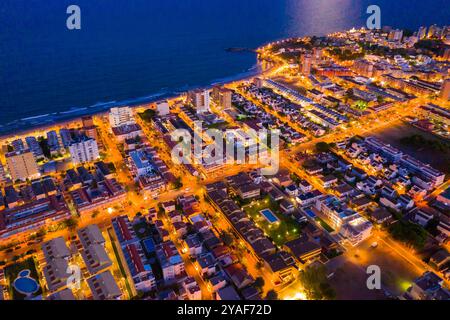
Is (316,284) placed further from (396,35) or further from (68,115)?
(396,35)

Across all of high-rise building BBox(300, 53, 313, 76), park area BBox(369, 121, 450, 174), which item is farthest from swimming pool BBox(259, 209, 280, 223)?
high-rise building BBox(300, 53, 313, 76)

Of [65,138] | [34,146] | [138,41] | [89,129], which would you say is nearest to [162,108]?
[89,129]

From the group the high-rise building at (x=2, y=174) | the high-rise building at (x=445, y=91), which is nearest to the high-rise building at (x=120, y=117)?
the high-rise building at (x=2, y=174)

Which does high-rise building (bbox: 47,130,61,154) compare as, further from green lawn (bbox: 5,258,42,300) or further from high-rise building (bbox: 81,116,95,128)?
green lawn (bbox: 5,258,42,300)

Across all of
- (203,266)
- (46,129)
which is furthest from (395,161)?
(46,129)

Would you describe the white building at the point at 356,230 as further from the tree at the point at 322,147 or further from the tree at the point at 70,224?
the tree at the point at 70,224

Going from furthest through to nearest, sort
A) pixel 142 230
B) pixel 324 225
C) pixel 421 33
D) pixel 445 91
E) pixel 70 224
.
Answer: pixel 421 33 → pixel 445 91 → pixel 324 225 → pixel 70 224 → pixel 142 230
